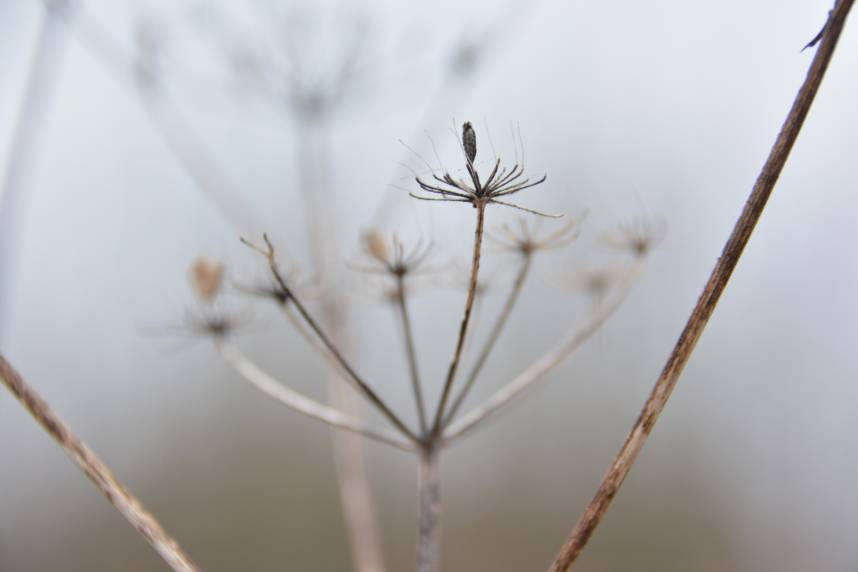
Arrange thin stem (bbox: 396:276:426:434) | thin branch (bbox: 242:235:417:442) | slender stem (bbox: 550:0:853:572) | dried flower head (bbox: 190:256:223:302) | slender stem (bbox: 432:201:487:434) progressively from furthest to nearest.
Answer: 1. dried flower head (bbox: 190:256:223:302)
2. thin stem (bbox: 396:276:426:434)
3. thin branch (bbox: 242:235:417:442)
4. slender stem (bbox: 432:201:487:434)
5. slender stem (bbox: 550:0:853:572)

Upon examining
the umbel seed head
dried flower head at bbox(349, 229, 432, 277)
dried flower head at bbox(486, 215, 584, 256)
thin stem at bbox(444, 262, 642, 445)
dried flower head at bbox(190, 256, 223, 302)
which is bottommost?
thin stem at bbox(444, 262, 642, 445)

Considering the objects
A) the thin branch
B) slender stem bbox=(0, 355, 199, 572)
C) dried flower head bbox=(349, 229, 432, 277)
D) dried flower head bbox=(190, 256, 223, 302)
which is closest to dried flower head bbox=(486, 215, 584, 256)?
dried flower head bbox=(349, 229, 432, 277)

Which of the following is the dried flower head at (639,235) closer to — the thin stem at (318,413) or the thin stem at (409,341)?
the thin stem at (409,341)

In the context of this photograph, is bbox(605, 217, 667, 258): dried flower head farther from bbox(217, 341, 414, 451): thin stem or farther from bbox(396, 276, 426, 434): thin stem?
bbox(217, 341, 414, 451): thin stem

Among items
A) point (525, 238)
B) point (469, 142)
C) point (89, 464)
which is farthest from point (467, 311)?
point (89, 464)

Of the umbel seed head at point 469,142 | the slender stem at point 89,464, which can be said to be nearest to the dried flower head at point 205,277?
the slender stem at point 89,464

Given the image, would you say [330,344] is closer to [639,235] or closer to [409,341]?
[409,341]
